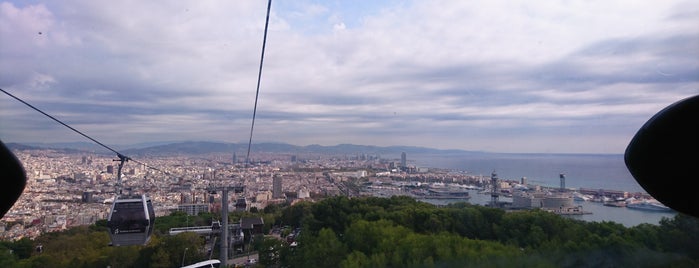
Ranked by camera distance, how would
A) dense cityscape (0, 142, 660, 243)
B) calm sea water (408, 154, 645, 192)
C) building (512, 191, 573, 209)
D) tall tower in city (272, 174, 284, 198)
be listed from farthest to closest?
tall tower in city (272, 174, 284, 198) < building (512, 191, 573, 209) < calm sea water (408, 154, 645, 192) < dense cityscape (0, 142, 660, 243)

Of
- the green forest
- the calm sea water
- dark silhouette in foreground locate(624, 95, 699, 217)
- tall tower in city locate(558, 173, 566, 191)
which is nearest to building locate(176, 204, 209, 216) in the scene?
the green forest

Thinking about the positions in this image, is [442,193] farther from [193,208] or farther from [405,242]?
[193,208]

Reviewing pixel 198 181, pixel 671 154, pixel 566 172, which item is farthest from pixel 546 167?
pixel 671 154

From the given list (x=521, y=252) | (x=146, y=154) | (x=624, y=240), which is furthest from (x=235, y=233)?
(x=624, y=240)

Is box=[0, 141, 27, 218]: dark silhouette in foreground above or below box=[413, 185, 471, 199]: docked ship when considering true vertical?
above

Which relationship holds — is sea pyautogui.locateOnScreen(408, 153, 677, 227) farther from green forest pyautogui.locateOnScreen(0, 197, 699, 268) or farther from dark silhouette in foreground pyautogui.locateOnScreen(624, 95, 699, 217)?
dark silhouette in foreground pyautogui.locateOnScreen(624, 95, 699, 217)

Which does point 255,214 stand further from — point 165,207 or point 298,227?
point 165,207

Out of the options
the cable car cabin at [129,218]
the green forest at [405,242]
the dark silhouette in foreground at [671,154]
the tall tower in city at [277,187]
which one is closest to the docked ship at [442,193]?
the green forest at [405,242]
